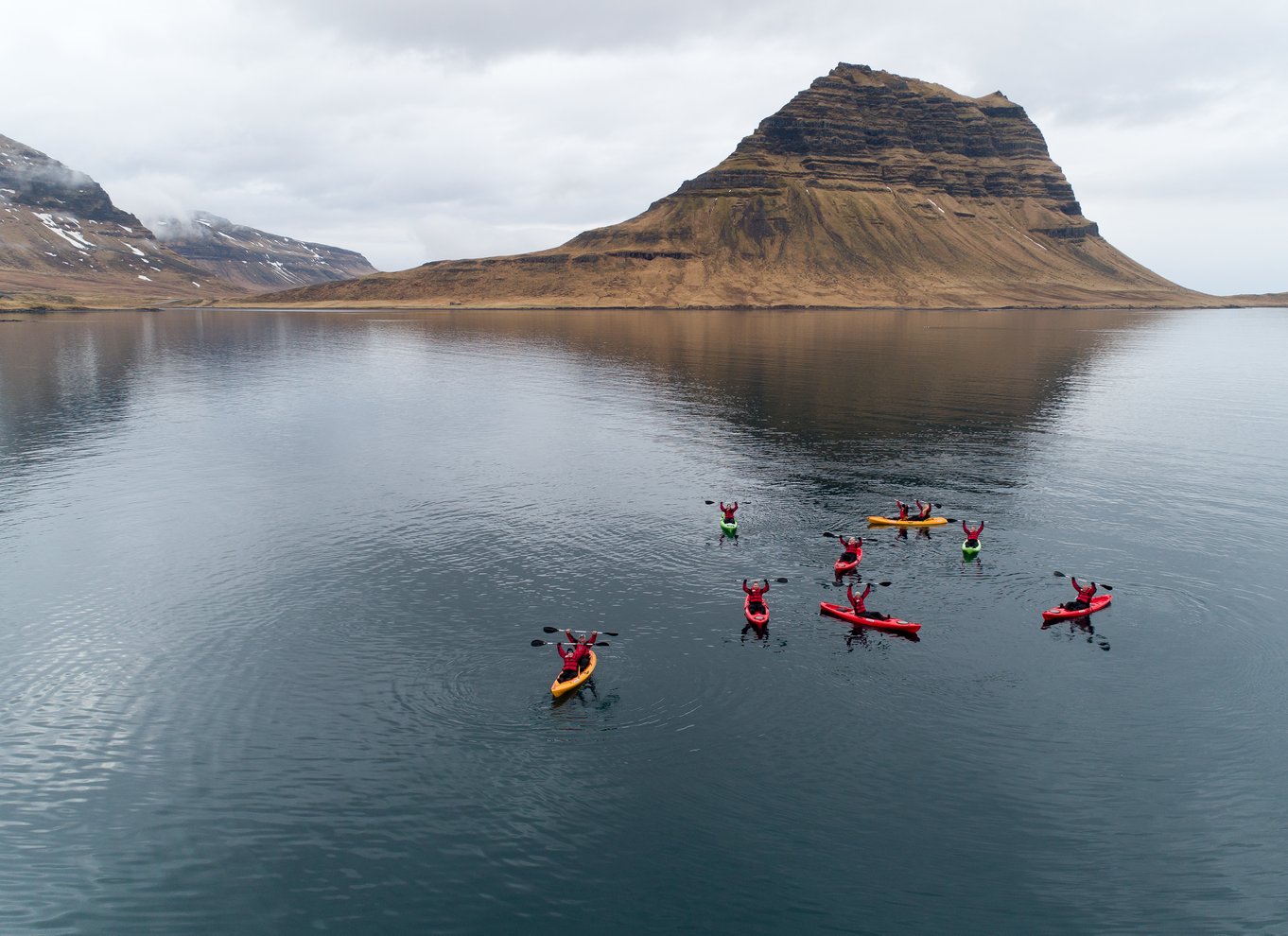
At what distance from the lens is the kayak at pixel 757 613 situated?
44.3 metres

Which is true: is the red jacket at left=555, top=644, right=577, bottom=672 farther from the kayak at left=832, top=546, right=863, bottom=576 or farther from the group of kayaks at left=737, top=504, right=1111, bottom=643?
the kayak at left=832, top=546, right=863, bottom=576

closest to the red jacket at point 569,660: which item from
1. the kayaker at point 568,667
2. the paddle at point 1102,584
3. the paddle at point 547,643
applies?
the kayaker at point 568,667

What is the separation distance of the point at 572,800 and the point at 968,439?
2939 inches

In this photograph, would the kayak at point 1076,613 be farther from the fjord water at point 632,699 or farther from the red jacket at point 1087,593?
the fjord water at point 632,699

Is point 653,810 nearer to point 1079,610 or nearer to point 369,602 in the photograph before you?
point 369,602

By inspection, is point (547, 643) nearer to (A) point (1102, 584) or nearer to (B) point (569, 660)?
(B) point (569, 660)

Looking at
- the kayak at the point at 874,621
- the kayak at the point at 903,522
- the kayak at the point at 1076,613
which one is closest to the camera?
the kayak at the point at 874,621

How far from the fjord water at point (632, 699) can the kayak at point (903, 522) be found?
42.9 inches

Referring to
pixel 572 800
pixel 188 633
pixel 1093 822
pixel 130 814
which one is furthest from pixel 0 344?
pixel 1093 822

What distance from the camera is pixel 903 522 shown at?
60.2 meters

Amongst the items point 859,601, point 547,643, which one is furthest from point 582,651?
point 859,601

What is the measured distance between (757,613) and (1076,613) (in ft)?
62.7

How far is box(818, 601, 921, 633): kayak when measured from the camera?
144ft

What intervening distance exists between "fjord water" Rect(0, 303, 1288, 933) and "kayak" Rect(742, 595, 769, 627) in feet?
3.63
